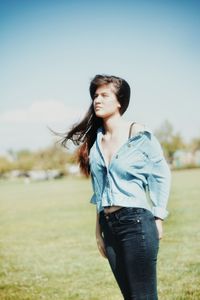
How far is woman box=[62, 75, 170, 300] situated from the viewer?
3.03 metres

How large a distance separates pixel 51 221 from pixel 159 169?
1214 centimetres

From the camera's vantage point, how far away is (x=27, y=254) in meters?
9.02

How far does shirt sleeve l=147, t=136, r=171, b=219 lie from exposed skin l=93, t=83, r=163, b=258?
0.24 m

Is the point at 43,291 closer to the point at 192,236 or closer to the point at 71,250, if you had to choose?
the point at 71,250

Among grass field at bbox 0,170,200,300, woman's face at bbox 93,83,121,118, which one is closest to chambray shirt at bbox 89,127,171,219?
woman's face at bbox 93,83,121,118

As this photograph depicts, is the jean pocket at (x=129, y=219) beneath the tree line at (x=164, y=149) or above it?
above

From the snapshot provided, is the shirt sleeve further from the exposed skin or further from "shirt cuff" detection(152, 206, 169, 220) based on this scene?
the exposed skin

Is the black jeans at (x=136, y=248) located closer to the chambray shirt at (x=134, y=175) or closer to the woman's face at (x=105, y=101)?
the chambray shirt at (x=134, y=175)

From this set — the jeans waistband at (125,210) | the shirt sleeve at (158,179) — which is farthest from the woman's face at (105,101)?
the jeans waistband at (125,210)

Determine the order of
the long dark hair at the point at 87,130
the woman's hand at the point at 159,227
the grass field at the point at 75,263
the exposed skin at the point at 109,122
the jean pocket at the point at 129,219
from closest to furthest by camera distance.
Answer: the jean pocket at the point at 129,219 < the woman's hand at the point at 159,227 < the exposed skin at the point at 109,122 < the long dark hair at the point at 87,130 < the grass field at the point at 75,263

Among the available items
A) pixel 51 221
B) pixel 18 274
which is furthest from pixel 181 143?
pixel 18 274

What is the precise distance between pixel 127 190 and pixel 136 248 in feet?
1.32

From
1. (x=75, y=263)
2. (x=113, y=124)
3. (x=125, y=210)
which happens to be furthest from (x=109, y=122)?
(x=75, y=263)

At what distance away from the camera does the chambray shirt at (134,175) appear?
3.06m
